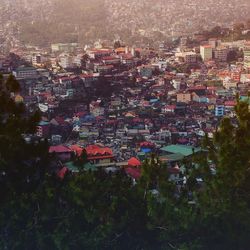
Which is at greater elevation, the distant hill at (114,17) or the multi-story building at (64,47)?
the distant hill at (114,17)

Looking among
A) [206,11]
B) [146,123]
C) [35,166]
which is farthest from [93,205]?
[206,11]

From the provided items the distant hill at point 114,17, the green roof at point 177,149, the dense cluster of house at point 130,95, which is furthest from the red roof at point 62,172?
the distant hill at point 114,17

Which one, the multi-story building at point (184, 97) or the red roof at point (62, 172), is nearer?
the red roof at point (62, 172)

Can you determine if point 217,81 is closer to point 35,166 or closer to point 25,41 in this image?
point 25,41

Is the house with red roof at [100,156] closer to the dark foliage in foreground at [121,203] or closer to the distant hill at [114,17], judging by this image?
the dark foliage in foreground at [121,203]

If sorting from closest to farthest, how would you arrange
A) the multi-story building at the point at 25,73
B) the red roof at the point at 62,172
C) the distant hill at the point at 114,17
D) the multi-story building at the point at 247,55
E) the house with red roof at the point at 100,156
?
the red roof at the point at 62,172
the house with red roof at the point at 100,156
the multi-story building at the point at 25,73
the multi-story building at the point at 247,55
the distant hill at the point at 114,17

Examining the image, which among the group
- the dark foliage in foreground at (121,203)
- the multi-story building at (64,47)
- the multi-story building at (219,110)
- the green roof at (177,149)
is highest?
the dark foliage in foreground at (121,203)

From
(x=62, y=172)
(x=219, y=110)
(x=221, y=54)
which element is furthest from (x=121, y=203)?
(x=221, y=54)
